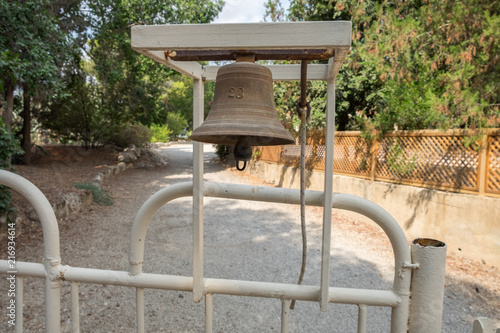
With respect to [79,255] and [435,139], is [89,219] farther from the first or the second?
[435,139]

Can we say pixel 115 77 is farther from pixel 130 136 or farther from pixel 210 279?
pixel 210 279

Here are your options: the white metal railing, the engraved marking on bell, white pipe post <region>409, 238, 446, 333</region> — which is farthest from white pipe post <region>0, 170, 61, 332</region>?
white pipe post <region>409, 238, 446, 333</region>

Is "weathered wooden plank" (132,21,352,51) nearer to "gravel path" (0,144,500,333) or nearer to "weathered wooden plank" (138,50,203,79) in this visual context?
"weathered wooden plank" (138,50,203,79)

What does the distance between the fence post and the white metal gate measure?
4.04m

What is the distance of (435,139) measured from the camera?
16.1 feet

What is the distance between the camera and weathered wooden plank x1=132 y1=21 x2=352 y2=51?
882 millimetres

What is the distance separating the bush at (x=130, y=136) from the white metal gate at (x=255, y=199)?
14538mm

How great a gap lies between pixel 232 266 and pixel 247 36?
11.2 feet

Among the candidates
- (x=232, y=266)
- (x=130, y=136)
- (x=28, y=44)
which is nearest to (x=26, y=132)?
(x=130, y=136)

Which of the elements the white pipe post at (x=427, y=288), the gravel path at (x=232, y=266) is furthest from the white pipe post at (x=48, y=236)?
the gravel path at (x=232, y=266)

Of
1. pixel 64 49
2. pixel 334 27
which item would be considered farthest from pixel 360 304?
pixel 64 49

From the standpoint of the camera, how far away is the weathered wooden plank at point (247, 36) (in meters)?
0.88

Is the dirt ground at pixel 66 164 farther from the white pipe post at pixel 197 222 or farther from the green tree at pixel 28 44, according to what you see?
the white pipe post at pixel 197 222

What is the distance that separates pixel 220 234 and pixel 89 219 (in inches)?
98.8
